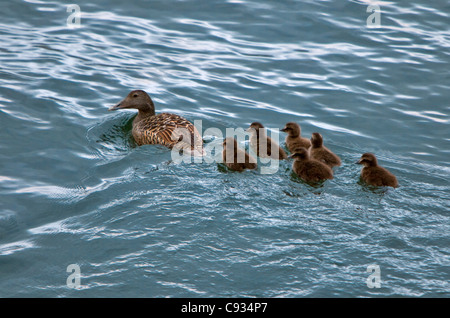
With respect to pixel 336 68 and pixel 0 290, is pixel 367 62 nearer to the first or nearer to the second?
pixel 336 68

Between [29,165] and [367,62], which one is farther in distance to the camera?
[367,62]

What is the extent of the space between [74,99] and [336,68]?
5588 mm

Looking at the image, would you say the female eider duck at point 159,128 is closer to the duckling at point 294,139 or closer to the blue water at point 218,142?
the blue water at point 218,142

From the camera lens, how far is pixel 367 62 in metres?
13.2

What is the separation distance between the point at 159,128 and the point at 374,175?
3.43 m

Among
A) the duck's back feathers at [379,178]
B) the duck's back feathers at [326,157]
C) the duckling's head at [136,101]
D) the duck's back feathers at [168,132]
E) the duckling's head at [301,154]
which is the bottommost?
the duck's back feathers at [379,178]


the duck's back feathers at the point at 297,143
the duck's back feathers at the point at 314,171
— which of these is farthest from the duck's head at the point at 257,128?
the duck's back feathers at the point at 314,171

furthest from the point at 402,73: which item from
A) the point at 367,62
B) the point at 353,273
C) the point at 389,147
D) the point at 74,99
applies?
the point at 353,273

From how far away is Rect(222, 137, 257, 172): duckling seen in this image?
27.9ft

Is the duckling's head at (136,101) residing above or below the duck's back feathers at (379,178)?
above

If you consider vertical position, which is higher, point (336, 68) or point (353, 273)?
point (336, 68)

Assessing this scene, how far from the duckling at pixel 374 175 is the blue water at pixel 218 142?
0.17 metres

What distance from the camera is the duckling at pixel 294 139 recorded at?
9.62m
